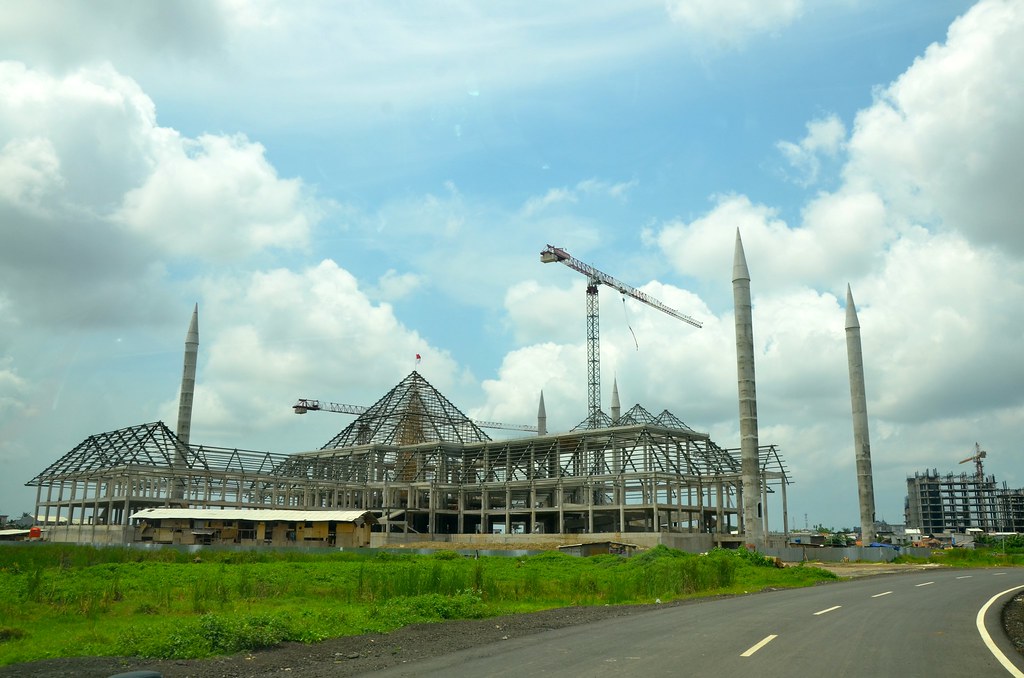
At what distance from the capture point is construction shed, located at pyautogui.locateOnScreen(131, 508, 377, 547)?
68.4m

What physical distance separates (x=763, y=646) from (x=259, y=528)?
6227 cm

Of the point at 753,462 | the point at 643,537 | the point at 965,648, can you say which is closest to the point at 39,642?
the point at 965,648

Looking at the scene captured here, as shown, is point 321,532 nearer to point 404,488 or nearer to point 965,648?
point 404,488

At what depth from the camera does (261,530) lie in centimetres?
7044

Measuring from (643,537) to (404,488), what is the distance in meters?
38.4

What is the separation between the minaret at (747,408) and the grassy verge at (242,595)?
39.3 meters

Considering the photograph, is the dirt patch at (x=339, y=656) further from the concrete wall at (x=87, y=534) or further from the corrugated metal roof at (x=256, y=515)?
the concrete wall at (x=87, y=534)

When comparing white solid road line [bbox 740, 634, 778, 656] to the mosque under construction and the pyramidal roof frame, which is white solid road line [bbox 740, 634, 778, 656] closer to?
the mosque under construction

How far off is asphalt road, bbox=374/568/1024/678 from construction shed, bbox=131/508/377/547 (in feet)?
159

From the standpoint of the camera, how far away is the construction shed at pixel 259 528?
2694 inches

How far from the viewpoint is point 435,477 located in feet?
330

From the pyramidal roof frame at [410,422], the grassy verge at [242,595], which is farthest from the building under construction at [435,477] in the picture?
the grassy verge at [242,595]

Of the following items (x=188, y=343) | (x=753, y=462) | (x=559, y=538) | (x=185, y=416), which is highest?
(x=188, y=343)

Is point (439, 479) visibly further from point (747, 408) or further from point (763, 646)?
point (763, 646)
